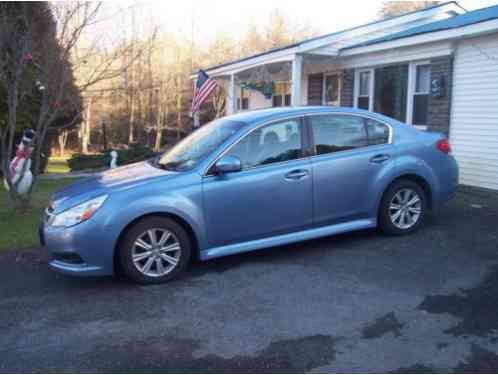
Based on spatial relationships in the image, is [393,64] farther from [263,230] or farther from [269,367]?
[269,367]

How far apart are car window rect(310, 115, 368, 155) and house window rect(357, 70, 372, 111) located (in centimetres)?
716

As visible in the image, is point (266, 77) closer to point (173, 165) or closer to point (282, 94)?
point (282, 94)

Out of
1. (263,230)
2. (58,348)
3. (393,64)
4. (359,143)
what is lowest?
(58,348)

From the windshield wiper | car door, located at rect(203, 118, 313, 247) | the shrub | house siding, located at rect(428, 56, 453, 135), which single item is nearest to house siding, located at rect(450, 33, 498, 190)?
house siding, located at rect(428, 56, 453, 135)

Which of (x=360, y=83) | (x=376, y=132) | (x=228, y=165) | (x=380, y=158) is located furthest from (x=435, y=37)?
(x=228, y=165)

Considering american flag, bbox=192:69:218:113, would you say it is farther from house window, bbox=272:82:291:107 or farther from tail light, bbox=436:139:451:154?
tail light, bbox=436:139:451:154

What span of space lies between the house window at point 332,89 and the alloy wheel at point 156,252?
10.0m

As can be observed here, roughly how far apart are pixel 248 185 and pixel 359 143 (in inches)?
62.8

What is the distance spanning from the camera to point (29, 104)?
42.2ft

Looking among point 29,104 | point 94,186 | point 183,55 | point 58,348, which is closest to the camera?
point 58,348

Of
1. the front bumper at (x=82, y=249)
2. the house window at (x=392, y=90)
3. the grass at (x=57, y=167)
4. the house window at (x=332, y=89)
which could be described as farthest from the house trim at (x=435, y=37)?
the grass at (x=57, y=167)

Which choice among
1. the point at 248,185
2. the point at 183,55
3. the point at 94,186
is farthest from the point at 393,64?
the point at 183,55

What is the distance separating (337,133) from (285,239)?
1.41 m

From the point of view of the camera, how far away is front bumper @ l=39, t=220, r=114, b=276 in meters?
4.65
